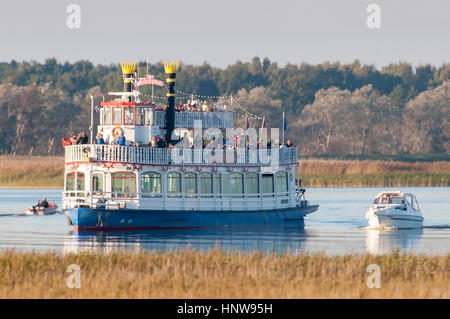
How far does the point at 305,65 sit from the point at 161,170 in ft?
371

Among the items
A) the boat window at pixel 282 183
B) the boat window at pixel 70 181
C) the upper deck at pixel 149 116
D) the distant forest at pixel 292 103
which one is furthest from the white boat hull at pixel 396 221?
the distant forest at pixel 292 103

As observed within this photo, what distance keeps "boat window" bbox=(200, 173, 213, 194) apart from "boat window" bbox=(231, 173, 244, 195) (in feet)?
3.77

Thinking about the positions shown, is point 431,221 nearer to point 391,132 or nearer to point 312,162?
point 312,162

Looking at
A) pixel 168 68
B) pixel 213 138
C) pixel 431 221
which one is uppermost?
pixel 168 68

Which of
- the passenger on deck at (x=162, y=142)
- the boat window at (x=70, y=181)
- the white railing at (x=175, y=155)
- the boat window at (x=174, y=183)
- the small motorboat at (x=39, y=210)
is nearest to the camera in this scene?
the white railing at (x=175, y=155)

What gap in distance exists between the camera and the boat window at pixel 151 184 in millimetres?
49156

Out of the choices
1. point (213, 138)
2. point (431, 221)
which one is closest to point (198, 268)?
point (213, 138)

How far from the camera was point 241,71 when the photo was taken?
6033 inches

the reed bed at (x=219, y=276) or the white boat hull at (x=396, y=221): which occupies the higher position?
the reed bed at (x=219, y=276)

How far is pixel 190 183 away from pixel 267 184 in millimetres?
3994

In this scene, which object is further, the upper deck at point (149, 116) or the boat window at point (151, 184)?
the upper deck at point (149, 116)

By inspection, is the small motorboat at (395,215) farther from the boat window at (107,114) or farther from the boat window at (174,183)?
the boat window at (107,114)

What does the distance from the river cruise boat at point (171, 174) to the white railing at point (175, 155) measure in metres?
0.04

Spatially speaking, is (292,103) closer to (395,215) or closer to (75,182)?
(395,215)
